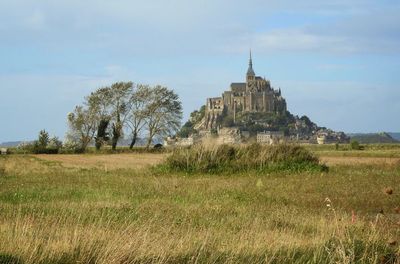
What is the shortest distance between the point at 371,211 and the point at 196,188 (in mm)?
6317

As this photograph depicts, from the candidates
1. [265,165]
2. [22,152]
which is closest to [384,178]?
[265,165]

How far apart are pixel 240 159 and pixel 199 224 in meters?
19.1

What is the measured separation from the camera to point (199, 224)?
34.4 feet

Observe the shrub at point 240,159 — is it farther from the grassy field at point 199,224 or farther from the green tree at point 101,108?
the green tree at point 101,108

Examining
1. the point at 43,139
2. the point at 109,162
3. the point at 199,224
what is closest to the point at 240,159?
the point at 109,162

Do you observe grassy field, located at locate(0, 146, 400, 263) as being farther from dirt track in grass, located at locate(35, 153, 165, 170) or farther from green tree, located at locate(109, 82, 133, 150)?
green tree, located at locate(109, 82, 133, 150)

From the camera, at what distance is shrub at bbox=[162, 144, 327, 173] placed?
28.8m

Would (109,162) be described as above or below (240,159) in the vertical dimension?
below

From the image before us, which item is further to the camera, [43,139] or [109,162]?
[43,139]

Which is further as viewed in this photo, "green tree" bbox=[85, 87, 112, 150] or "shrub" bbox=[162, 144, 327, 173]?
"green tree" bbox=[85, 87, 112, 150]

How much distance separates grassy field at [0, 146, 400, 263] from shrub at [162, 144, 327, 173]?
852cm

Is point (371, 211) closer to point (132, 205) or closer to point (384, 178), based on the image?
point (132, 205)

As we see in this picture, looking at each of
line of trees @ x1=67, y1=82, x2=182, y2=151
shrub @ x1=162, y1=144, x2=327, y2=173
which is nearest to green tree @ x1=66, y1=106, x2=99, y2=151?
line of trees @ x1=67, y1=82, x2=182, y2=151

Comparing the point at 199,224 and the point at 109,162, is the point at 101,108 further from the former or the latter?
the point at 199,224
